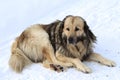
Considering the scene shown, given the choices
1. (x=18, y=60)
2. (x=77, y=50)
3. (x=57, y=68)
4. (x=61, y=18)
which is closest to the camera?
(x=57, y=68)

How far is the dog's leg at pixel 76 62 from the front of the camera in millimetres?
6145

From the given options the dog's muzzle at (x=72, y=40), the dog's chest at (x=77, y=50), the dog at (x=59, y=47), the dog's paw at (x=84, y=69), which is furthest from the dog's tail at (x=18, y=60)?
the dog's paw at (x=84, y=69)

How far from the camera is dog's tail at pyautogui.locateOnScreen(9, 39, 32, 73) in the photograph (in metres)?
6.37

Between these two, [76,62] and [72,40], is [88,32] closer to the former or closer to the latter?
[72,40]

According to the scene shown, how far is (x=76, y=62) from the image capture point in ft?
20.8

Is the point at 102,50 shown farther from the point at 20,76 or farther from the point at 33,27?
the point at 20,76

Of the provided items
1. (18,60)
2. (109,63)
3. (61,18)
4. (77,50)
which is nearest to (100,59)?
(109,63)

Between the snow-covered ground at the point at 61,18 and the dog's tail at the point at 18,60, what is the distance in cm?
11

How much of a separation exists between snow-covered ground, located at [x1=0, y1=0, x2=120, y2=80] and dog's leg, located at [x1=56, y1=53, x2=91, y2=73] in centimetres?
10

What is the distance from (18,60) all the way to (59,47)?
873 mm

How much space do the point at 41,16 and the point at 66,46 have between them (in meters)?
→ 5.51

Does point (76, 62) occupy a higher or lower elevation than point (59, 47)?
lower

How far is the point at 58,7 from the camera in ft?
40.8

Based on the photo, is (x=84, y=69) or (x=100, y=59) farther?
(x=100, y=59)
